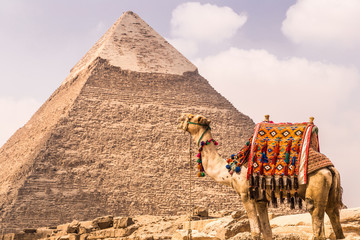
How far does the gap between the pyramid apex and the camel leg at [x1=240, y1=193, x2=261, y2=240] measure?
73.5 m

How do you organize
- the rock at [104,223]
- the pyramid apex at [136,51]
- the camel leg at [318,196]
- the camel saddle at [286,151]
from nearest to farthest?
1. the camel leg at [318,196]
2. the camel saddle at [286,151]
3. the rock at [104,223]
4. the pyramid apex at [136,51]

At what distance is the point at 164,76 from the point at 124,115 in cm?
813

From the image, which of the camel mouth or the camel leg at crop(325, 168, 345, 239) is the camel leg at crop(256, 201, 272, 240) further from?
the camel mouth

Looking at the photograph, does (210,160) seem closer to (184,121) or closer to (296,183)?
(184,121)

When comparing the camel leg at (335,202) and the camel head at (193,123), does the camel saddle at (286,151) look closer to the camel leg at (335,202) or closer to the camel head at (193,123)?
the camel leg at (335,202)

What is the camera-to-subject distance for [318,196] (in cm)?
707

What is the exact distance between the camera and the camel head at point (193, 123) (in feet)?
25.7

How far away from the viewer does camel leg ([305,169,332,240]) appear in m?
7.05

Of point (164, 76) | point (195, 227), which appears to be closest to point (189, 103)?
point (164, 76)

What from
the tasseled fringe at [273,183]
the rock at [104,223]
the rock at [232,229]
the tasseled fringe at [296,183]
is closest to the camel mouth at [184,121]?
the tasseled fringe at [273,183]

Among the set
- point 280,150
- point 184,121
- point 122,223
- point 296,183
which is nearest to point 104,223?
point 122,223

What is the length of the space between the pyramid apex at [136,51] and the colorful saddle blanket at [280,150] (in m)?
73.3

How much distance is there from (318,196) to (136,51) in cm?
7616

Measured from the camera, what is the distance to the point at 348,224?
8.77m
